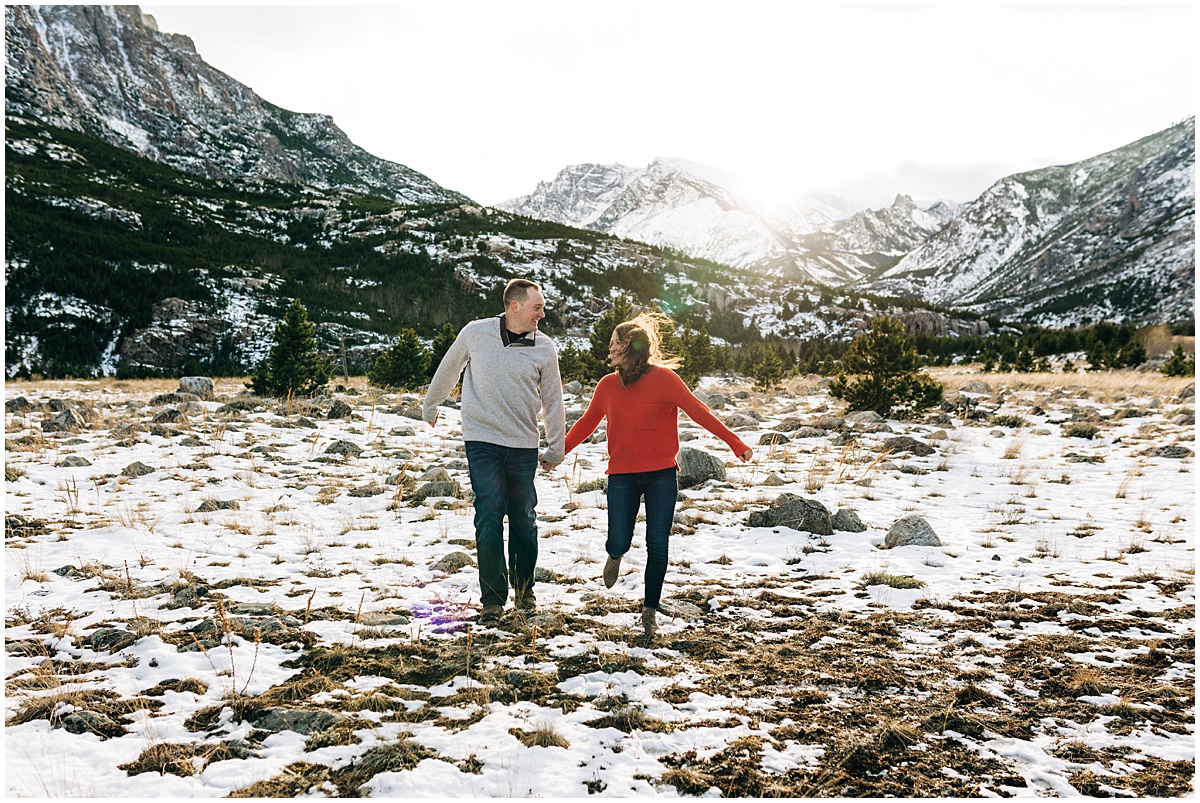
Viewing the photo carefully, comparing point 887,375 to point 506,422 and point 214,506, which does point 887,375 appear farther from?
point 214,506

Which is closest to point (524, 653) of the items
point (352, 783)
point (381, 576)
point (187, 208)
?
point (352, 783)

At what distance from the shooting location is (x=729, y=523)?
26.5 feet

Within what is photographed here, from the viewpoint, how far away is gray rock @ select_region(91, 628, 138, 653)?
4.28 metres

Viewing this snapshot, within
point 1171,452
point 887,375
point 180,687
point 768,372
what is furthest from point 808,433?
point 180,687

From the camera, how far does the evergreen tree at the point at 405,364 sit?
2281cm

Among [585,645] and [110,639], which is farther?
[585,645]

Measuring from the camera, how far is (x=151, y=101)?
115m

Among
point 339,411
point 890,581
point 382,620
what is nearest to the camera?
point 382,620

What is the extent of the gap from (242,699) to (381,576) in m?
2.43

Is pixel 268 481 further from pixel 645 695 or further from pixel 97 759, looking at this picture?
pixel 645 695

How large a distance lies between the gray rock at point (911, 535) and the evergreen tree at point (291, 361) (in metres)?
16.4

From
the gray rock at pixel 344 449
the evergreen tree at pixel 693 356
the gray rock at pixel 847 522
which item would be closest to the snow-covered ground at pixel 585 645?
the gray rock at pixel 847 522

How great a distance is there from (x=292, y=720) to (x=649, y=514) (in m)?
2.87

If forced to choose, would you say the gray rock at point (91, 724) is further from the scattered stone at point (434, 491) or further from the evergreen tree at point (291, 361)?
the evergreen tree at point (291, 361)
